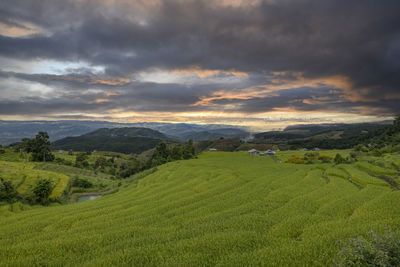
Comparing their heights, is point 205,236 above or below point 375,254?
below

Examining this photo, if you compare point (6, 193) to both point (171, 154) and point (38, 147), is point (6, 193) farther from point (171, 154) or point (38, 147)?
point (38, 147)

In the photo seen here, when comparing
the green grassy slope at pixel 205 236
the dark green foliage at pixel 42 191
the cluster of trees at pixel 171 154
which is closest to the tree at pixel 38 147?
the cluster of trees at pixel 171 154

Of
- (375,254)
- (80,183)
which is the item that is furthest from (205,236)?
(80,183)

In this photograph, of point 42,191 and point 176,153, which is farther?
point 176,153

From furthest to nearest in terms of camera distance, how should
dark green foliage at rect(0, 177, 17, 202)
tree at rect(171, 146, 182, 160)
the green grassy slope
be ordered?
tree at rect(171, 146, 182, 160), dark green foliage at rect(0, 177, 17, 202), the green grassy slope

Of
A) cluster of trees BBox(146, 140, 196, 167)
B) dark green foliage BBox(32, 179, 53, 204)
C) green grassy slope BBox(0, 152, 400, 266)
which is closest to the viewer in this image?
green grassy slope BBox(0, 152, 400, 266)

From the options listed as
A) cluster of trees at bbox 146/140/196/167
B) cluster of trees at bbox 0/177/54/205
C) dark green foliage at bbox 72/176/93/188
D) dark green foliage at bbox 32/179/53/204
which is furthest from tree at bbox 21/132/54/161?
dark green foliage at bbox 32/179/53/204

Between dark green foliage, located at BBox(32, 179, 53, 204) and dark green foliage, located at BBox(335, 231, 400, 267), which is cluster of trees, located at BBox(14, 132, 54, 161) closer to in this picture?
dark green foliage, located at BBox(32, 179, 53, 204)

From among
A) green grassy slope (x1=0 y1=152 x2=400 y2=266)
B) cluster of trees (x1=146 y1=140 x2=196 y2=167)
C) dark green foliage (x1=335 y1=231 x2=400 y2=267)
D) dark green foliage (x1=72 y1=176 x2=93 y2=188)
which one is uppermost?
dark green foliage (x1=335 y1=231 x2=400 y2=267)

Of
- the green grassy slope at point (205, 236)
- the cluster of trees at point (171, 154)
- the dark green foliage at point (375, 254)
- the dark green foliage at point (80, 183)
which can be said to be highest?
the dark green foliage at point (375, 254)

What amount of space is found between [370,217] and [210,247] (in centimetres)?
1185

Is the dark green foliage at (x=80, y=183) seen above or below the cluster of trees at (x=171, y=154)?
below

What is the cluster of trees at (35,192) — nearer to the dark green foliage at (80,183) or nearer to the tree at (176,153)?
the dark green foliage at (80,183)

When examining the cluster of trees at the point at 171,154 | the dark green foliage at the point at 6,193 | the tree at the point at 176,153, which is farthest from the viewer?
the tree at the point at 176,153
